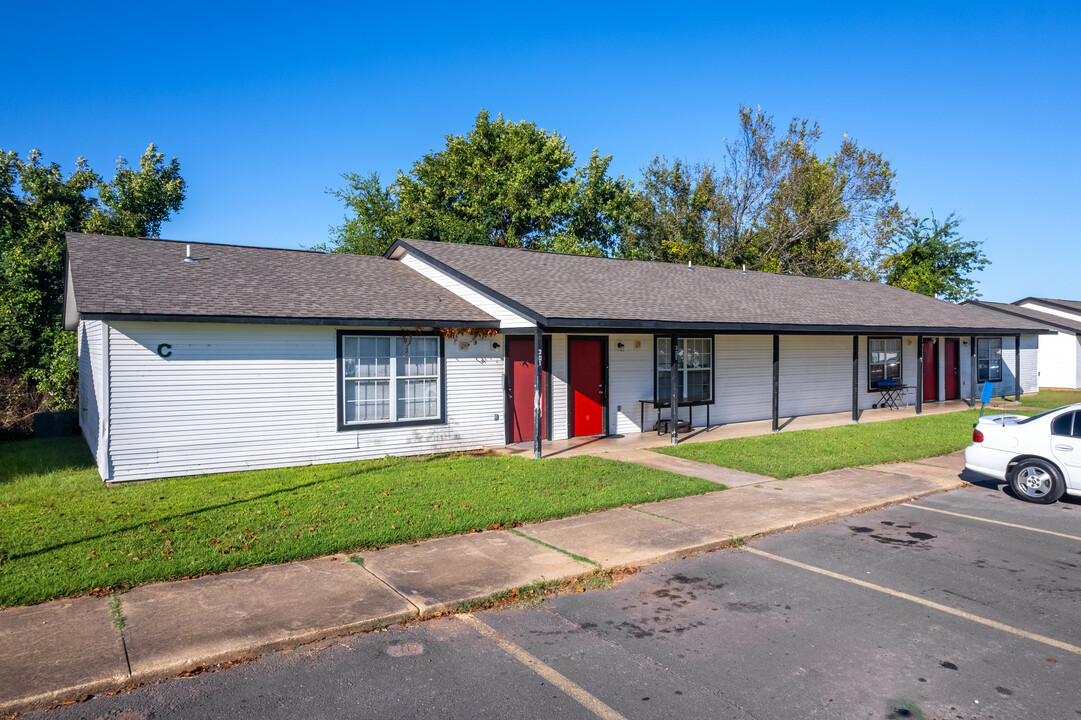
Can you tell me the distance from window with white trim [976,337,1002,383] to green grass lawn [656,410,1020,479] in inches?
385

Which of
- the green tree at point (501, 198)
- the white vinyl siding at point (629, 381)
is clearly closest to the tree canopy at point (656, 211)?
the green tree at point (501, 198)

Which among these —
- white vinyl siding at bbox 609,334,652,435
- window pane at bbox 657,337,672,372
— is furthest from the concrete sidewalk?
window pane at bbox 657,337,672,372

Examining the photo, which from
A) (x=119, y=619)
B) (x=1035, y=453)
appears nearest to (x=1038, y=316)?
(x=1035, y=453)

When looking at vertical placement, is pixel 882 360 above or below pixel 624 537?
above

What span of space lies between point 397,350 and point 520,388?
292 centimetres

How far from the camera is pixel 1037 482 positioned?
9.93 meters

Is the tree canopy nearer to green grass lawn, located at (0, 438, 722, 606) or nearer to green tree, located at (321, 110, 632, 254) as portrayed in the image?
green tree, located at (321, 110, 632, 254)

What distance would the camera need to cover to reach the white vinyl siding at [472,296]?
13448 millimetres

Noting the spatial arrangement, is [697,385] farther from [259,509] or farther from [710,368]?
[259,509]

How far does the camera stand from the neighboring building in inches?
1181

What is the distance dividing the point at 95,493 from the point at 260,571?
494cm

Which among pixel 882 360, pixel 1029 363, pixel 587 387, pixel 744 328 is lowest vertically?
pixel 587 387

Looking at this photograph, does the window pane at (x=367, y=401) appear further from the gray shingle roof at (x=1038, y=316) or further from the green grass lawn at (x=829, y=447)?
the gray shingle roof at (x=1038, y=316)

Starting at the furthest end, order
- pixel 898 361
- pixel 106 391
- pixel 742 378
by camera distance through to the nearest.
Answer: pixel 898 361, pixel 742 378, pixel 106 391
